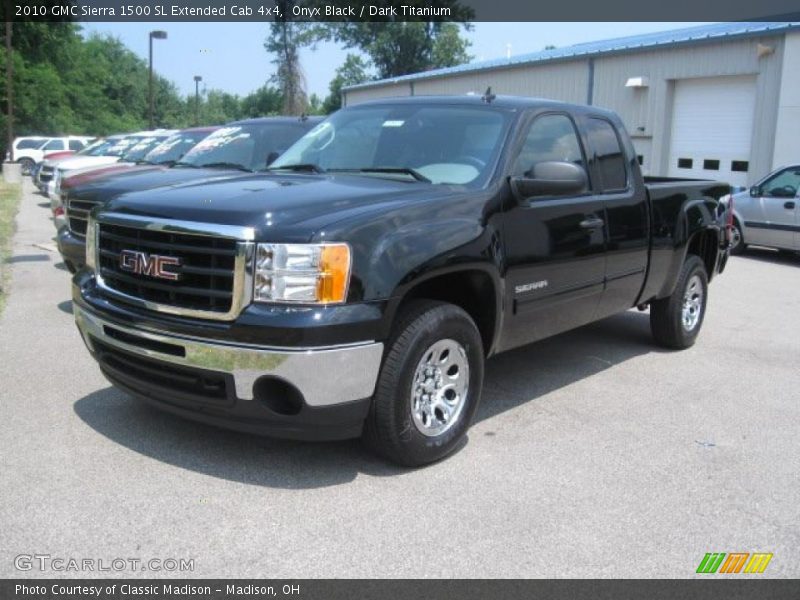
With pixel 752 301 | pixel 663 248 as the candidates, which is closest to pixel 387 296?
pixel 663 248

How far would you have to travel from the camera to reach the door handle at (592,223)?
5.26 metres

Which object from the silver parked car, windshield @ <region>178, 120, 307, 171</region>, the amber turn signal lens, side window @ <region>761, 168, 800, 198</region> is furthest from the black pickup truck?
Result: side window @ <region>761, 168, 800, 198</region>

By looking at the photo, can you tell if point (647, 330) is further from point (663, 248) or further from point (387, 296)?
point (387, 296)

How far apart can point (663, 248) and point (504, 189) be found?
224 centimetres

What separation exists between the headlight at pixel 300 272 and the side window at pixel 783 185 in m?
11.5

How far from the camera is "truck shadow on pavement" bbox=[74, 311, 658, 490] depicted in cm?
408

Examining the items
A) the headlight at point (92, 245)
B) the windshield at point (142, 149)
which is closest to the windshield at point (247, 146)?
the windshield at point (142, 149)

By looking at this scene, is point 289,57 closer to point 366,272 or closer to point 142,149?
point 142,149

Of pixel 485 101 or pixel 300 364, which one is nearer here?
pixel 300 364

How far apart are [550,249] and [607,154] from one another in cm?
133

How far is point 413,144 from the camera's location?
5.04 meters

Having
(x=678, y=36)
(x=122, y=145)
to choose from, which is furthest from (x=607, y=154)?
(x=678, y=36)

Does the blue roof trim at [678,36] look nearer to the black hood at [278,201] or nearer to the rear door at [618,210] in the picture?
the rear door at [618,210]

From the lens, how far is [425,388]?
13.7 feet
